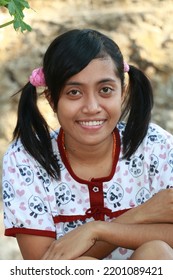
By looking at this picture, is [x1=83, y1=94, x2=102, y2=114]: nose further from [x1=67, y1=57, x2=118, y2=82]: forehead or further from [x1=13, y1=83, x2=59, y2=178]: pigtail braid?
[x1=13, y1=83, x2=59, y2=178]: pigtail braid

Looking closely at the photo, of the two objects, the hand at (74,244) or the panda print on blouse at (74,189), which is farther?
the panda print on blouse at (74,189)

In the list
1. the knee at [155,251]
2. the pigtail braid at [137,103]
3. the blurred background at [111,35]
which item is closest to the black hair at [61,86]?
the pigtail braid at [137,103]

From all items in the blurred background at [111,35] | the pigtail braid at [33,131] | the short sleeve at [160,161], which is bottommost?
the short sleeve at [160,161]

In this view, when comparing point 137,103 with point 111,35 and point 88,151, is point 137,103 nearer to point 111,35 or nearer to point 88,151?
point 88,151

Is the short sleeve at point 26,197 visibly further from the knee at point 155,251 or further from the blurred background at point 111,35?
the blurred background at point 111,35

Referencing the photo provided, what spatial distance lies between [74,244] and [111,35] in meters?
1.96

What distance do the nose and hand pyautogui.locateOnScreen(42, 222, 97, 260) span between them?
1.10ft

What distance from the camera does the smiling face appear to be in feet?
8.02

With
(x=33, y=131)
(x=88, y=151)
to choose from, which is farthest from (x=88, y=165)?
(x=33, y=131)

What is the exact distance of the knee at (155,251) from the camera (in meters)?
2.29

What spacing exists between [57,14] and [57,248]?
6.66ft

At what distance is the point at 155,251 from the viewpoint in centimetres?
230

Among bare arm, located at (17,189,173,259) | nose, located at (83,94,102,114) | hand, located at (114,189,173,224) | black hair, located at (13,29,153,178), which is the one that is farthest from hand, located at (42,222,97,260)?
nose, located at (83,94,102,114)

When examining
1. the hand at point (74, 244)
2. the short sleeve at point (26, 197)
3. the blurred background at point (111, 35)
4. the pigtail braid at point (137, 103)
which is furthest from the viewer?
the blurred background at point (111, 35)
